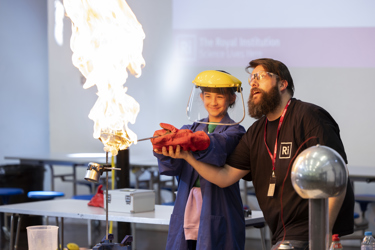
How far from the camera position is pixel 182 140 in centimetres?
237

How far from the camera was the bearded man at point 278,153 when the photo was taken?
2191 mm

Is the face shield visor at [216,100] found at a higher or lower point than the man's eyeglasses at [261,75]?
lower

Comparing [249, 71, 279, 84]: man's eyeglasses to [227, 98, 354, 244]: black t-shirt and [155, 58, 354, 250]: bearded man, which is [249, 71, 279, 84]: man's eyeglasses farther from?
[227, 98, 354, 244]: black t-shirt

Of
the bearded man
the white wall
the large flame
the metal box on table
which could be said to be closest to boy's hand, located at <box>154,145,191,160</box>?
the bearded man

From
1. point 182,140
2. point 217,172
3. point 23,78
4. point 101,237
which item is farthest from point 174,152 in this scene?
point 23,78

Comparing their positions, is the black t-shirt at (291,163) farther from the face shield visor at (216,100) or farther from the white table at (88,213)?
the white table at (88,213)

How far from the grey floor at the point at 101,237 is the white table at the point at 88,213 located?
163 cm

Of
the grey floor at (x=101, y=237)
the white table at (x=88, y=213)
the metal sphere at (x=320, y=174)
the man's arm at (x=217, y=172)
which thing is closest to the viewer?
the metal sphere at (x=320, y=174)

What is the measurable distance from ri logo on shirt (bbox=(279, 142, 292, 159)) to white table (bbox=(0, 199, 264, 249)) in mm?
1158

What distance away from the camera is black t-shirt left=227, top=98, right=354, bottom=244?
7.18 feet

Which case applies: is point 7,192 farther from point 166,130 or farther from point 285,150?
point 285,150

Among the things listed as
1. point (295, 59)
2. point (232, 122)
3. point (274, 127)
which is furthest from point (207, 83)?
point (295, 59)

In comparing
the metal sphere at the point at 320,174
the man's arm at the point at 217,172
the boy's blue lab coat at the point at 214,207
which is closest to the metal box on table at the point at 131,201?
the boy's blue lab coat at the point at 214,207

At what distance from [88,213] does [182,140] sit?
161 cm
